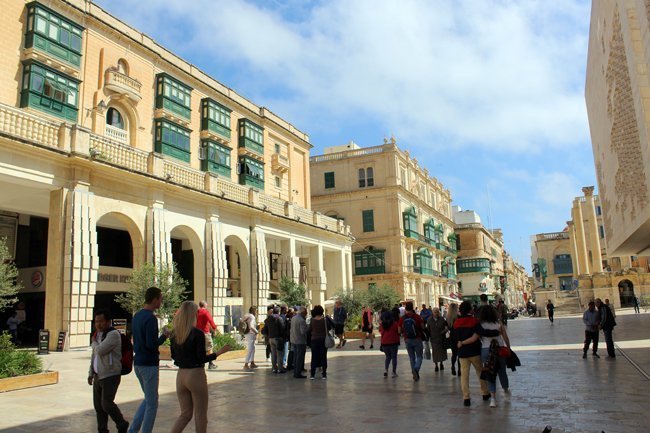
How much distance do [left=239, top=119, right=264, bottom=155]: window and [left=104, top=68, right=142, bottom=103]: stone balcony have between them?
26.7 feet

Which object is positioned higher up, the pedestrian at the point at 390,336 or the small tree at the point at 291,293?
the small tree at the point at 291,293

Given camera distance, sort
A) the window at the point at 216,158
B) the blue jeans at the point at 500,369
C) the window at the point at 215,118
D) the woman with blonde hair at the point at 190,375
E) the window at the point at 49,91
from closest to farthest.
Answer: the woman with blonde hair at the point at 190,375
the blue jeans at the point at 500,369
the window at the point at 49,91
the window at the point at 216,158
the window at the point at 215,118

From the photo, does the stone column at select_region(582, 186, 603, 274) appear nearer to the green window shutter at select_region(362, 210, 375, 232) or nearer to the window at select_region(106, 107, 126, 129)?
the green window shutter at select_region(362, 210, 375, 232)

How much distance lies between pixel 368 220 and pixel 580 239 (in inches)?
989

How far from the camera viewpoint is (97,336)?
251 inches

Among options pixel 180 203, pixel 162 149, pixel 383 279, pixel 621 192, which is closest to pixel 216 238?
pixel 180 203

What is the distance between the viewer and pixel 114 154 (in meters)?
19.8

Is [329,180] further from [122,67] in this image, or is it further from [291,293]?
[122,67]

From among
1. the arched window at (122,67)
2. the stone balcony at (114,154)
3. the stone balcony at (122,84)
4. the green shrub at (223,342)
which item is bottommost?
the green shrub at (223,342)

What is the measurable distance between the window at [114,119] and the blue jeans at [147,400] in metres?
20.0

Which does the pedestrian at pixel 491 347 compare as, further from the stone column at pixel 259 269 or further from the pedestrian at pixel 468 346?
the stone column at pixel 259 269

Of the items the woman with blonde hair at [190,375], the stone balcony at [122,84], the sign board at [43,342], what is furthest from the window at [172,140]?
the woman with blonde hair at [190,375]

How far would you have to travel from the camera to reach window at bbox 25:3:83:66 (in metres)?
19.7

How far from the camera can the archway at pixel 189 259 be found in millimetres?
24094
